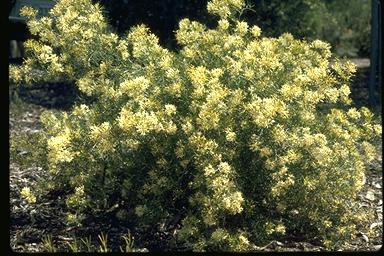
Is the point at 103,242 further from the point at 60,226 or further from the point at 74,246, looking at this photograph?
the point at 60,226

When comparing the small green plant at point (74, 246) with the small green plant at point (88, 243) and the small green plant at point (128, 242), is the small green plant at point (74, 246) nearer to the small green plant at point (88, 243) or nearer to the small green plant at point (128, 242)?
the small green plant at point (88, 243)

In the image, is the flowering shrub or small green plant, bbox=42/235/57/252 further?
small green plant, bbox=42/235/57/252

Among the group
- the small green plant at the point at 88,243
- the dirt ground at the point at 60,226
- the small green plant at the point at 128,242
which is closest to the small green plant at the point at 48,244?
the dirt ground at the point at 60,226

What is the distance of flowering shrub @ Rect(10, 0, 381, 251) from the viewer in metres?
3.61

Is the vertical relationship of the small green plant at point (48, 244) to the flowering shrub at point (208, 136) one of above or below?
below

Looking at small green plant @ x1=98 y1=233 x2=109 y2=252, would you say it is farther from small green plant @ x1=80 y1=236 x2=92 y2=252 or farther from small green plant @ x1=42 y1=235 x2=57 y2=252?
small green plant @ x1=42 y1=235 x2=57 y2=252

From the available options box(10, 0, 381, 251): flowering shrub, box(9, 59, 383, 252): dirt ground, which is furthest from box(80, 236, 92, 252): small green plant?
box(10, 0, 381, 251): flowering shrub

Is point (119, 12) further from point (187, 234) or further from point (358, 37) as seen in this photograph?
point (358, 37)

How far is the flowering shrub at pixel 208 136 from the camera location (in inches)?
142

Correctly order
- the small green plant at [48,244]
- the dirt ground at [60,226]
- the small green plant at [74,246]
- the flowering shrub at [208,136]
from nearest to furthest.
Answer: the flowering shrub at [208,136] → the small green plant at [74,246] → the small green plant at [48,244] → the dirt ground at [60,226]

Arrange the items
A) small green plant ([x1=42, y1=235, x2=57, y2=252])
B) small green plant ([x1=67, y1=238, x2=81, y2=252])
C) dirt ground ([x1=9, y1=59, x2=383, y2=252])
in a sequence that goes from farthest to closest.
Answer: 1. dirt ground ([x1=9, y1=59, x2=383, y2=252])
2. small green plant ([x1=42, y1=235, x2=57, y2=252])
3. small green plant ([x1=67, y1=238, x2=81, y2=252])

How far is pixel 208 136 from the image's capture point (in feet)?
12.3

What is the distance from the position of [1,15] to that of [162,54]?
1.11 metres

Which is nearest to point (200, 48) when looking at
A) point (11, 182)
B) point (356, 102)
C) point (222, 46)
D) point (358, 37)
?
point (222, 46)
